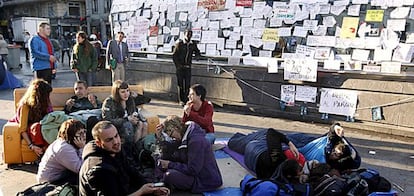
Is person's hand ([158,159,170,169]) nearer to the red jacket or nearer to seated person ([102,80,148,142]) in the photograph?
seated person ([102,80,148,142])

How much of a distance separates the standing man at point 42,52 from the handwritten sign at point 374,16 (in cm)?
571

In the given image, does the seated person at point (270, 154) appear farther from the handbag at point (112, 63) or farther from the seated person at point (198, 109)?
the handbag at point (112, 63)

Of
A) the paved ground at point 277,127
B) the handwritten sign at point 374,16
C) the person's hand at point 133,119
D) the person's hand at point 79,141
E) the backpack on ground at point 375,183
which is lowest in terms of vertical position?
the paved ground at point 277,127

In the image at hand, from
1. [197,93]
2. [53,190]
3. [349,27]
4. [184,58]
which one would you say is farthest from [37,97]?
[349,27]

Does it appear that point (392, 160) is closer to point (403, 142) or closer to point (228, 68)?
point (403, 142)

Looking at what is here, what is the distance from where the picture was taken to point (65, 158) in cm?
365

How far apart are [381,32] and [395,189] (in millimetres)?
3535

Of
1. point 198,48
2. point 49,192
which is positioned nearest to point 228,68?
point 198,48

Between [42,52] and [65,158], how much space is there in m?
3.76

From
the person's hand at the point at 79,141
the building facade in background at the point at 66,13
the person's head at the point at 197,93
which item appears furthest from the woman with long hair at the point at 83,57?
the building facade in background at the point at 66,13

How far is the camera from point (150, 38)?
10.7 meters

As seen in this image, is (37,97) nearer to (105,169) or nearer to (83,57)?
(105,169)

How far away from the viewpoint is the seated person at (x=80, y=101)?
227 inches

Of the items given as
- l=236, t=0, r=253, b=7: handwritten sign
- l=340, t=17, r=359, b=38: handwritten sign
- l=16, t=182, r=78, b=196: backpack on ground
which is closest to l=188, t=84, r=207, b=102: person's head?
l=16, t=182, r=78, b=196: backpack on ground
